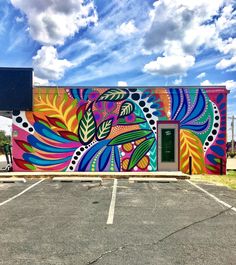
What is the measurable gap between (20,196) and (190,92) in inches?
383

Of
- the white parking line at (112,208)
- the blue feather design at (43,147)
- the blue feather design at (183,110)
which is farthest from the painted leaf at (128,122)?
the white parking line at (112,208)

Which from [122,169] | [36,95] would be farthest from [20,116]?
[122,169]

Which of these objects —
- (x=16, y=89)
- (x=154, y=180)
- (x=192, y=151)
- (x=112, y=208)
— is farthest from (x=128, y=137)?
(x=112, y=208)

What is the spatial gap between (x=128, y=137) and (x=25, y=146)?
526 centimetres

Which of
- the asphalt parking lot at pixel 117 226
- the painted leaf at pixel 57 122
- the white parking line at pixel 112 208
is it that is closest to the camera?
the asphalt parking lot at pixel 117 226

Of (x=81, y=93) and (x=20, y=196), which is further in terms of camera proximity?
(x=81, y=93)

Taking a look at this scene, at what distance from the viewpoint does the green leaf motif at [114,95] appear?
15.4 m

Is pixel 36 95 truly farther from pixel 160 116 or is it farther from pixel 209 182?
pixel 209 182

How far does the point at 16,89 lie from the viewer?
15.4m

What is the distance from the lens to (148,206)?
8172 mm

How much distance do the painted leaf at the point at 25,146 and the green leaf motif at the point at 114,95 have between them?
430 centimetres

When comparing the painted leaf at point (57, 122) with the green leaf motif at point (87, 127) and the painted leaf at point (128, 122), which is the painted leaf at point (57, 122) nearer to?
the green leaf motif at point (87, 127)

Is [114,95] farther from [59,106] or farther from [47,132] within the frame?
[47,132]

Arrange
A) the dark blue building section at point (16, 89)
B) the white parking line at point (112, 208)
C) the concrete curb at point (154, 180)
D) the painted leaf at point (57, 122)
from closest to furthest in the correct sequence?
the white parking line at point (112, 208) → the concrete curb at point (154, 180) → the dark blue building section at point (16, 89) → the painted leaf at point (57, 122)
